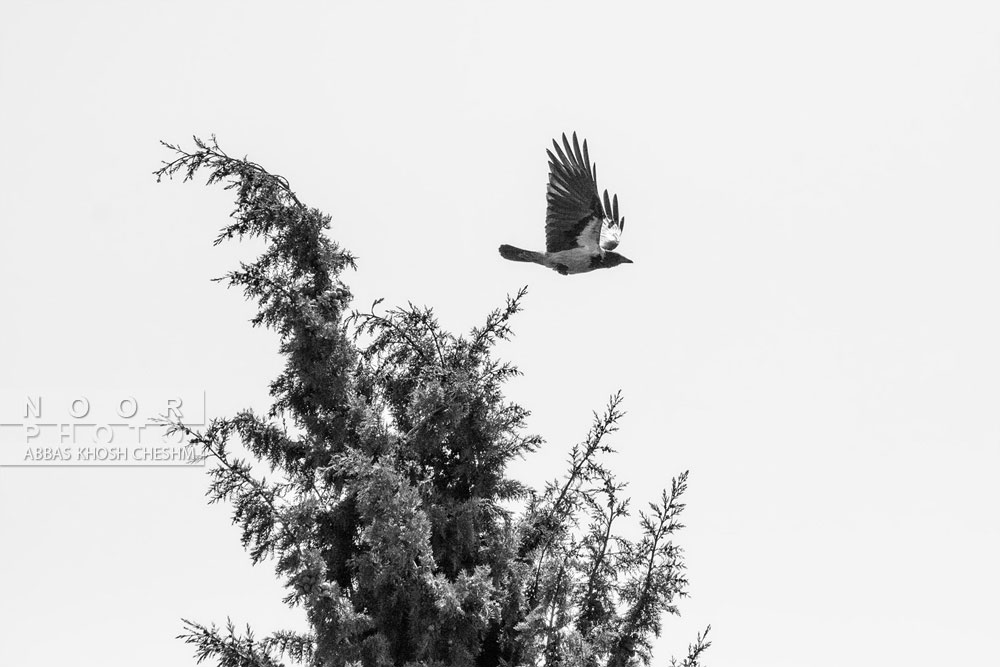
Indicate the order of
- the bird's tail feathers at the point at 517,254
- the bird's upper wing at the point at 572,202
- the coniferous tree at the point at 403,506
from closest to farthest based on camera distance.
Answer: the coniferous tree at the point at 403,506
the bird's upper wing at the point at 572,202
the bird's tail feathers at the point at 517,254

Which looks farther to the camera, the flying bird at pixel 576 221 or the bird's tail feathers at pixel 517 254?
the bird's tail feathers at pixel 517 254

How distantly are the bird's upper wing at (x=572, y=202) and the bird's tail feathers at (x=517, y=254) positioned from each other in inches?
16.3

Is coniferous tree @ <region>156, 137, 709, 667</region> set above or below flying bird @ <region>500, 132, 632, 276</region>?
below

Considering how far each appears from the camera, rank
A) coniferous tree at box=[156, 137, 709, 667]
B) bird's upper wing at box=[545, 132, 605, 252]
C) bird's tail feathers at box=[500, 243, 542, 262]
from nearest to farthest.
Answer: coniferous tree at box=[156, 137, 709, 667] < bird's upper wing at box=[545, 132, 605, 252] < bird's tail feathers at box=[500, 243, 542, 262]

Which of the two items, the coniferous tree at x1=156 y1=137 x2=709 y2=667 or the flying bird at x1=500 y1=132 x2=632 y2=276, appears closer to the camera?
the coniferous tree at x1=156 y1=137 x2=709 y2=667

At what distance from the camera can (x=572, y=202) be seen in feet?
37.4

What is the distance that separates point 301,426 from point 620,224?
428cm

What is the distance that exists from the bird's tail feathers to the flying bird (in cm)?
1

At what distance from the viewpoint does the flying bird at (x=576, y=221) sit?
37.0ft

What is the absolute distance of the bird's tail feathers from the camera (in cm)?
1208

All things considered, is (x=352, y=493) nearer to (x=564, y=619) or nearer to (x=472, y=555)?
(x=472, y=555)

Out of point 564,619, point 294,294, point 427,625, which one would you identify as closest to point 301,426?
point 294,294

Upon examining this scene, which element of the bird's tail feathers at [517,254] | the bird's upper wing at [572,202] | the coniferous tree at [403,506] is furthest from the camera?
the bird's tail feathers at [517,254]

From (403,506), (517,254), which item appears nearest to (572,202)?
(517,254)
